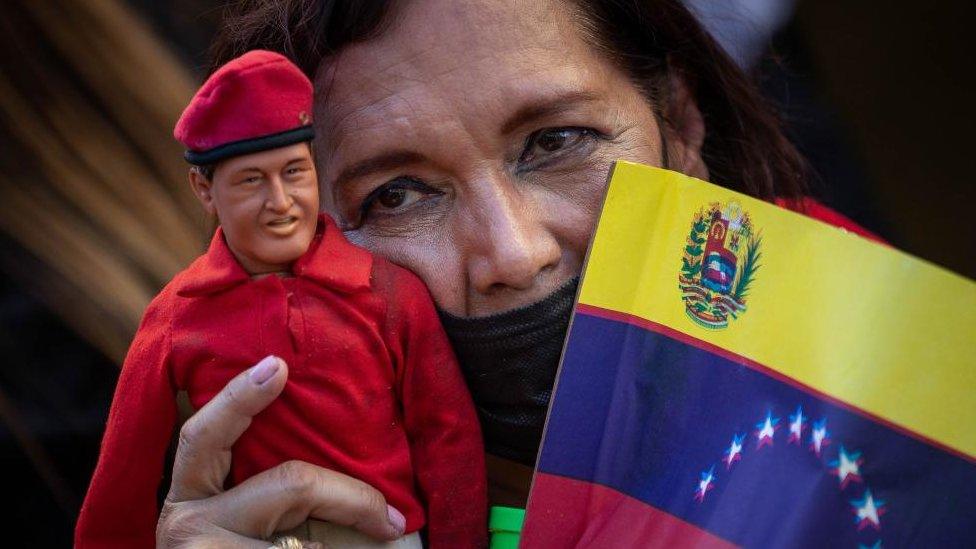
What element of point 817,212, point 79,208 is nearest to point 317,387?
point 79,208

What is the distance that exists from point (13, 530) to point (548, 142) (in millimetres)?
1903

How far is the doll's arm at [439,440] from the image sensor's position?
184 cm

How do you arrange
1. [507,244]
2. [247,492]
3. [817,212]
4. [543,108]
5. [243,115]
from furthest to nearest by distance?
[817,212] → [543,108] → [507,244] → [247,492] → [243,115]

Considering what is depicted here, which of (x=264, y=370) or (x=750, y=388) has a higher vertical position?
(x=264, y=370)

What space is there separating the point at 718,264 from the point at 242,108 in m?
0.76

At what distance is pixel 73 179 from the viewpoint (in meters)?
2.87

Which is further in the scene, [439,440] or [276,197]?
[439,440]

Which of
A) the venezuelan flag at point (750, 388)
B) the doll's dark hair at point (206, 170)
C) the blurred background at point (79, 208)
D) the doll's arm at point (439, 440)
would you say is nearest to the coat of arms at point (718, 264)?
the venezuelan flag at point (750, 388)

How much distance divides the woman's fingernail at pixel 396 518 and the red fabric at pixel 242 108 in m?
0.65

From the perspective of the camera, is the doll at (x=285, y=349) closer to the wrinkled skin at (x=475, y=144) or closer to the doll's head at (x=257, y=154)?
the doll's head at (x=257, y=154)

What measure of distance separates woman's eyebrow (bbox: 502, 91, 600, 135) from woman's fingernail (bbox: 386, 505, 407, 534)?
728 millimetres

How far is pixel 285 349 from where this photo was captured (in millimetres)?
1716

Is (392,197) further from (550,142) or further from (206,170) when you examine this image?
(206,170)

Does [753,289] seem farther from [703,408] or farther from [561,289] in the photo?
[561,289]
